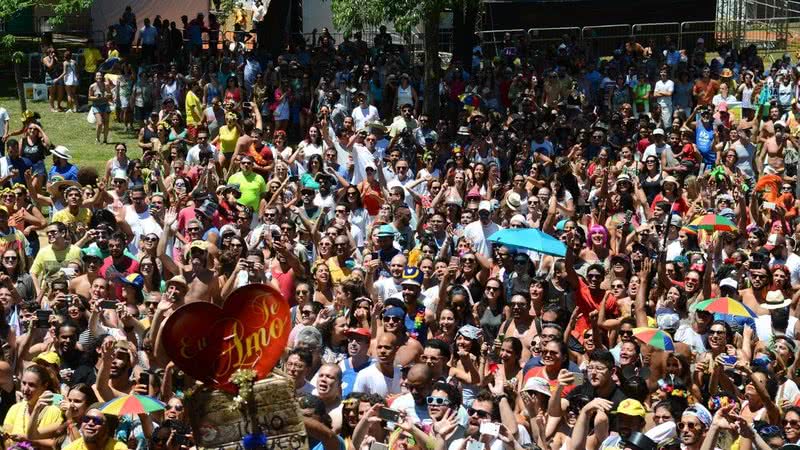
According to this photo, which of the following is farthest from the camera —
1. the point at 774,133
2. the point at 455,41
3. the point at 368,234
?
the point at 455,41

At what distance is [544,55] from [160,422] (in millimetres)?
16935

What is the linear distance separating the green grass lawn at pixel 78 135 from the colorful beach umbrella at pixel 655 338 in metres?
12.1

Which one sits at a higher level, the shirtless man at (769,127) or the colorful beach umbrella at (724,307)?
the shirtless man at (769,127)

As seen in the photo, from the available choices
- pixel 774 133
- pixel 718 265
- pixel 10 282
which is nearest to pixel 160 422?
pixel 10 282

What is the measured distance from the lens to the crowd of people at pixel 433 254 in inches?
357

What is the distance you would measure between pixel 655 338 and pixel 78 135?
592 inches

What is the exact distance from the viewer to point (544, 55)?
981 inches

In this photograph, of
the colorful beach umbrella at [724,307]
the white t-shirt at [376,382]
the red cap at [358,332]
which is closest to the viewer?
the white t-shirt at [376,382]

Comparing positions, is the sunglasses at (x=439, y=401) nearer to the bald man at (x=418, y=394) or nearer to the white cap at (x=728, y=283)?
the bald man at (x=418, y=394)

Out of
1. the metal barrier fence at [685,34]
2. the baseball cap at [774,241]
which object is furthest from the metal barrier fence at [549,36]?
the baseball cap at [774,241]

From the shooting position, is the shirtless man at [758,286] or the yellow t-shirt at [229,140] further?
the yellow t-shirt at [229,140]

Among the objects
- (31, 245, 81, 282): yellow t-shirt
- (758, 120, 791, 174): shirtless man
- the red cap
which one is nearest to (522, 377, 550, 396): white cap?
the red cap

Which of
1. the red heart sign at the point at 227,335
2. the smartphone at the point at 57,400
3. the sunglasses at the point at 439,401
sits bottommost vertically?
the smartphone at the point at 57,400

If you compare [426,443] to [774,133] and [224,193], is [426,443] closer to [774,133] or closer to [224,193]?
[224,193]
